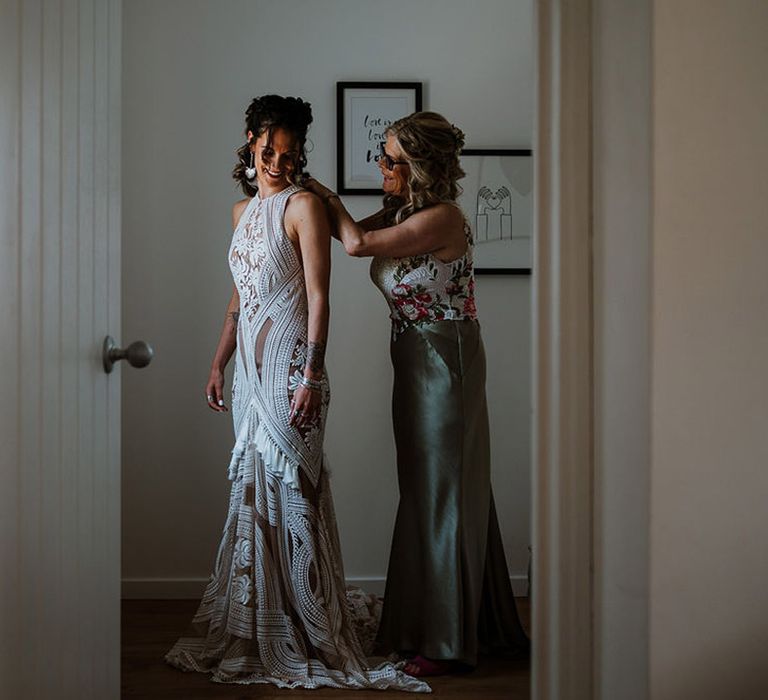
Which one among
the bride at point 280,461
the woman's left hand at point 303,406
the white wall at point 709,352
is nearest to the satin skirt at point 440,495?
the bride at point 280,461

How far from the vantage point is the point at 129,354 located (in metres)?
1.81

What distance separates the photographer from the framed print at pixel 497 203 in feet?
12.1

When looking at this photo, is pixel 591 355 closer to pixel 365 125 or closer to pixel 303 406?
pixel 303 406

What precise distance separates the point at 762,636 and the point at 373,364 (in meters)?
2.57

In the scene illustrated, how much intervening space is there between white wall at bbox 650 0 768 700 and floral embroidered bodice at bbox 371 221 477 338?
1751mm

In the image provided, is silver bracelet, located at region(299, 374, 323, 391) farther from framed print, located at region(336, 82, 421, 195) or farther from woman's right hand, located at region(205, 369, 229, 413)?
framed print, located at region(336, 82, 421, 195)

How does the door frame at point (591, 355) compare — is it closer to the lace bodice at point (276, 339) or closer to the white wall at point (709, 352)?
the white wall at point (709, 352)

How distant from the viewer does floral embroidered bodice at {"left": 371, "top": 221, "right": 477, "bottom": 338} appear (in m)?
2.93

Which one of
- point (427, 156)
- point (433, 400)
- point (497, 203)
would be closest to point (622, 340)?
point (433, 400)

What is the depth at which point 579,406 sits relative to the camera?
1.40 meters

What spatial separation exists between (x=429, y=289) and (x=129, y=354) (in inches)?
51.0

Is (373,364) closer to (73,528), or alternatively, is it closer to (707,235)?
(73,528)

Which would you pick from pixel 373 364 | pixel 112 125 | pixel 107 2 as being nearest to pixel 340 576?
pixel 373 364

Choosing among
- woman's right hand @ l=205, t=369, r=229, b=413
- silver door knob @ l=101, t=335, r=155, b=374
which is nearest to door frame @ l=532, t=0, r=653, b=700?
silver door knob @ l=101, t=335, r=155, b=374
